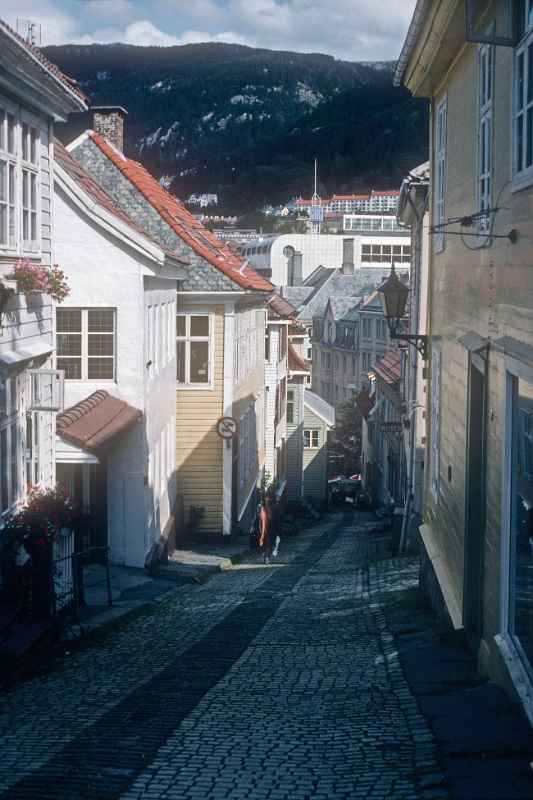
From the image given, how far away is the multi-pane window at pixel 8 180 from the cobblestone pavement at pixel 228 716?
446 cm

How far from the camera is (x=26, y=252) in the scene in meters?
12.9

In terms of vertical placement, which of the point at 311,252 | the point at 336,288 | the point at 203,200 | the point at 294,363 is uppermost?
the point at 203,200

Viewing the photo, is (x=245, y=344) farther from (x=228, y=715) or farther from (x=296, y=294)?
(x=296, y=294)

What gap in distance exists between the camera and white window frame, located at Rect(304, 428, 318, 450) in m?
50.1

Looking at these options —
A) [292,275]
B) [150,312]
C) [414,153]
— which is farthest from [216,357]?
[414,153]

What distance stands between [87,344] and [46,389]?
5.49 metres

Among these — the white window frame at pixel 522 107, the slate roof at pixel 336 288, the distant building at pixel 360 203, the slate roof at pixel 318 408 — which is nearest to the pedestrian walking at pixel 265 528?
the white window frame at pixel 522 107

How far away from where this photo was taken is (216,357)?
2461cm

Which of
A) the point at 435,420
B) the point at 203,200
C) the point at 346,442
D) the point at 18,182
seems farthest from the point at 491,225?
the point at 203,200

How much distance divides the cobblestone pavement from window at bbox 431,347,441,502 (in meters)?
1.74

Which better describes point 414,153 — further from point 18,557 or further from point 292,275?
point 18,557

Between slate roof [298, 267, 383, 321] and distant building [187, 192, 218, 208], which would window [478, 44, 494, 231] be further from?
distant building [187, 192, 218, 208]

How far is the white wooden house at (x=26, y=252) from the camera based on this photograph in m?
11.9

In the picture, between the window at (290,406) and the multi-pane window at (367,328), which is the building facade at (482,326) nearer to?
the window at (290,406)
